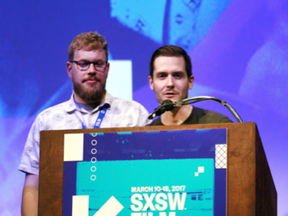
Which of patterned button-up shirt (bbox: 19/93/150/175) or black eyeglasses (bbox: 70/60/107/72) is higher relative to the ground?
black eyeglasses (bbox: 70/60/107/72)

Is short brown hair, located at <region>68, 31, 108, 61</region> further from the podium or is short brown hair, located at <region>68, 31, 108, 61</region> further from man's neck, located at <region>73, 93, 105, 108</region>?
the podium

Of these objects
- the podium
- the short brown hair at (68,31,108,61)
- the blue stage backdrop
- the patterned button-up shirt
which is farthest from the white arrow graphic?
the blue stage backdrop

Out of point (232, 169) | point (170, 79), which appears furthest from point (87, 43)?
point (232, 169)

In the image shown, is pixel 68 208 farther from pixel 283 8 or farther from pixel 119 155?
pixel 283 8

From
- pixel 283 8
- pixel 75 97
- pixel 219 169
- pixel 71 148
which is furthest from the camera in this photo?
pixel 283 8

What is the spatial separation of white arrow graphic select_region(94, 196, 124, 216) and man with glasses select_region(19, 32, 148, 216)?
3.33 ft

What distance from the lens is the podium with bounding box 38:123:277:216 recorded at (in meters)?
1.55

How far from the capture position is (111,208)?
1.62m

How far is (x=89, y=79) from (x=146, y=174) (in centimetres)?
114

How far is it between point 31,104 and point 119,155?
190cm

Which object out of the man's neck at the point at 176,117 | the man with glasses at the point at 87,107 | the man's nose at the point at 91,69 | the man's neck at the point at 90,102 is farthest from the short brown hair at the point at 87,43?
the man's neck at the point at 176,117

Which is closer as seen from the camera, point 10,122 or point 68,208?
point 68,208

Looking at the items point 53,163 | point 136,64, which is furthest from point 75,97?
point 53,163

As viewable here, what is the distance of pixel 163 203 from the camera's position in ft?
5.26
